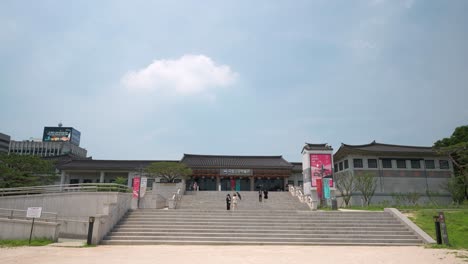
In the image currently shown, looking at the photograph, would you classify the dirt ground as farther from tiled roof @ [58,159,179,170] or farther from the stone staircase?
tiled roof @ [58,159,179,170]

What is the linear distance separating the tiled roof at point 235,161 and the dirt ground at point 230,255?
1114 inches

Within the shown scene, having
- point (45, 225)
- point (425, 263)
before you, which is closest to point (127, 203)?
point (45, 225)

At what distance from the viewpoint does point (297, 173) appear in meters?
44.5

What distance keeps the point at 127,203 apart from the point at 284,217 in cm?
934

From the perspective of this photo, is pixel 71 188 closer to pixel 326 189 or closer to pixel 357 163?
pixel 326 189

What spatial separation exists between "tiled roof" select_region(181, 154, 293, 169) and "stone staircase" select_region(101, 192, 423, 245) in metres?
23.5

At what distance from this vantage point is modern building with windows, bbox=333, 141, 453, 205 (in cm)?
3188

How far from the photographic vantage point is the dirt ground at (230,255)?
9.35 meters

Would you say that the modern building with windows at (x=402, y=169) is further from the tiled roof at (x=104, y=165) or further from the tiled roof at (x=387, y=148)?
the tiled roof at (x=104, y=165)

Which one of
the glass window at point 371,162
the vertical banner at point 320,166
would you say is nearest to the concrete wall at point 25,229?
the vertical banner at point 320,166

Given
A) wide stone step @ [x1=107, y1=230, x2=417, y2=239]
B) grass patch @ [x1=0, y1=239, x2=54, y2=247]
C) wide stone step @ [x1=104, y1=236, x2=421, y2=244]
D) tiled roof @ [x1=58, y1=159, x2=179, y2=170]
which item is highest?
tiled roof @ [x1=58, y1=159, x2=179, y2=170]

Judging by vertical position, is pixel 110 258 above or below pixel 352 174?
below

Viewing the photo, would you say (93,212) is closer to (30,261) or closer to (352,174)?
(30,261)

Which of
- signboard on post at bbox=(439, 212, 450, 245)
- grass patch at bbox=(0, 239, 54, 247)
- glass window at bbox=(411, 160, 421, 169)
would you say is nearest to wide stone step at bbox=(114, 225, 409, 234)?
signboard on post at bbox=(439, 212, 450, 245)
